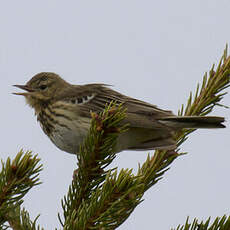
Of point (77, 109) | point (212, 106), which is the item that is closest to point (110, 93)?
point (77, 109)

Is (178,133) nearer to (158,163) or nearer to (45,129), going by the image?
(158,163)

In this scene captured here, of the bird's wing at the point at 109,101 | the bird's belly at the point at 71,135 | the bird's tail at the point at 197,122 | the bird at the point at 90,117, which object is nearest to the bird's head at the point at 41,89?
the bird at the point at 90,117

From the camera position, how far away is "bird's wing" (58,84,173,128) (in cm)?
427

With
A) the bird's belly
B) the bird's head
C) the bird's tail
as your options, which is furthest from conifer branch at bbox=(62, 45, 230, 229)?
the bird's head

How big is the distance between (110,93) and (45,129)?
97 cm

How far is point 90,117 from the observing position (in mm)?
4516

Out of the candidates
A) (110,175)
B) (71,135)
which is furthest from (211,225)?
(71,135)

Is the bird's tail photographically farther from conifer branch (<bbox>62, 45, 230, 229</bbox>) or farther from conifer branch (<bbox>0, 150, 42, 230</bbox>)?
conifer branch (<bbox>0, 150, 42, 230</bbox>)

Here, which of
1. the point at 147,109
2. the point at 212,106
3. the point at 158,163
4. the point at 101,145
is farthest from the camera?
the point at 147,109

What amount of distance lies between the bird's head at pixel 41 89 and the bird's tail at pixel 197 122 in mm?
2103

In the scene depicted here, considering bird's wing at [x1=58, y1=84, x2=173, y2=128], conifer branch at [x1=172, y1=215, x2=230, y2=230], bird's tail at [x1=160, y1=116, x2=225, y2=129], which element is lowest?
conifer branch at [x1=172, y1=215, x2=230, y2=230]

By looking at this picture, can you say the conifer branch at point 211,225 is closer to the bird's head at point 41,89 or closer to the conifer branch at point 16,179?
the conifer branch at point 16,179

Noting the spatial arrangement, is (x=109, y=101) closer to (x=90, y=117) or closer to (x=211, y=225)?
(x=90, y=117)

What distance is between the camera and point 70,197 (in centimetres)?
289
